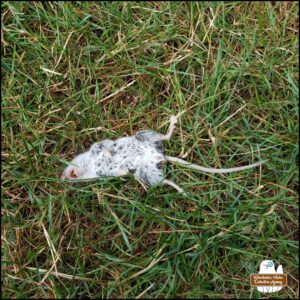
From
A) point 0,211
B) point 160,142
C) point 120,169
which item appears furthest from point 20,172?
point 160,142

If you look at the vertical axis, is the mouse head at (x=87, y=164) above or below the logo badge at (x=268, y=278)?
above

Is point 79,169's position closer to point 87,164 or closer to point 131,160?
point 87,164

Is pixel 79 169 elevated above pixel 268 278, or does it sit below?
above

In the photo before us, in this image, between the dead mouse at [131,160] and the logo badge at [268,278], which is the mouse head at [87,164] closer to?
the dead mouse at [131,160]

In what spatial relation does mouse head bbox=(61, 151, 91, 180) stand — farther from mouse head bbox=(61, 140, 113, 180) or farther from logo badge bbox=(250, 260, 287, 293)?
logo badge bbox=(250, 260, 287, 293)

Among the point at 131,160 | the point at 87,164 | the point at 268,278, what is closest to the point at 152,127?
the point at 131,160

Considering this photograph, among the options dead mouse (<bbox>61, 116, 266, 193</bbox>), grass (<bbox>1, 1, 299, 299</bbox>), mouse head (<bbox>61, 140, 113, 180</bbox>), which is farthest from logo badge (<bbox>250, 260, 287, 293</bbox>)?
mouse head (<bbox>61, 140, 113, 180</bbox>)

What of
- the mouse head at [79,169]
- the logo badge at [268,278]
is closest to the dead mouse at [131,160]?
the mouse head at [79,169]

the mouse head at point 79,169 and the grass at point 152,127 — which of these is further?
the mouse head at point 79,169
